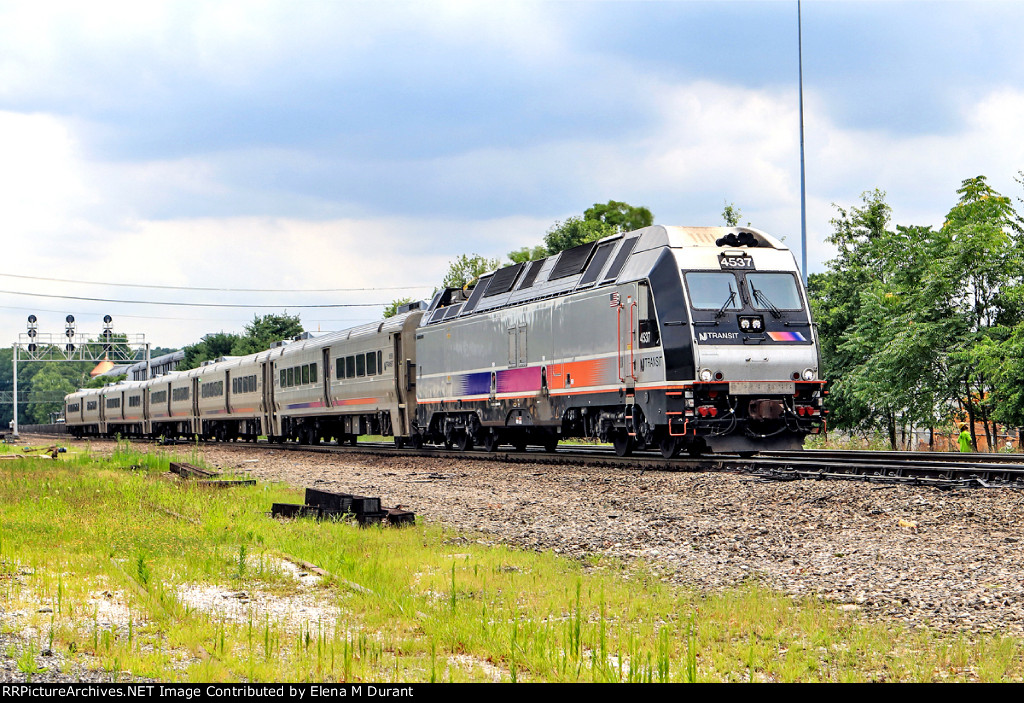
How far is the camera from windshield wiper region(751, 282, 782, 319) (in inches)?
664

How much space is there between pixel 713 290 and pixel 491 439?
29.3ft

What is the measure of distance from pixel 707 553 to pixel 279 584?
12.2 ft

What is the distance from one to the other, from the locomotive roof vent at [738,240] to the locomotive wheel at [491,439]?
835 centimetres

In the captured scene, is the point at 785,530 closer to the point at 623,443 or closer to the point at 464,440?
the point at 623,443

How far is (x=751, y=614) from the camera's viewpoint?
20.7 feet

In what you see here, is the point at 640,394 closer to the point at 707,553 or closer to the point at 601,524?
the point at 601,524

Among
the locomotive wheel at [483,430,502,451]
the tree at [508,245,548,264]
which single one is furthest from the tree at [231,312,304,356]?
the locomotive wheel at [483,430,502,451]

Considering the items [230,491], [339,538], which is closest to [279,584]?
[339,538]

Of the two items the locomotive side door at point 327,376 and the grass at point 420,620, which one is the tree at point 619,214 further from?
the grass at point 420,620

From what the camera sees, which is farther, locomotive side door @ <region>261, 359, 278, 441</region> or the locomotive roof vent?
locomotive side door @ <region>261, 359, 278, 441</region>

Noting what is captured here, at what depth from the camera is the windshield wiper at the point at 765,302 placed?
55.4ft

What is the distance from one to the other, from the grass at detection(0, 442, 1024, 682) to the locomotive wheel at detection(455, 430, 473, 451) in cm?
1434

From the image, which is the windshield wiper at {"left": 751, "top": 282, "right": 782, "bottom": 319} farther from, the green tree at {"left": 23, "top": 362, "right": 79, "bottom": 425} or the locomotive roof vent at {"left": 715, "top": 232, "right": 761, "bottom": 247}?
the green tree at {"left": 23, "top": 362, "right": 79, "bottom": 425}

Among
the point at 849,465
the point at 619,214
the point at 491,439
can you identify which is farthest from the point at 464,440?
the point at 619,214
